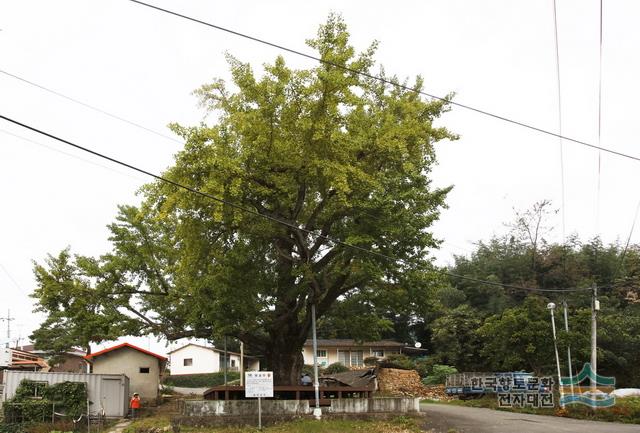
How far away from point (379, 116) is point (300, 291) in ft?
24.4

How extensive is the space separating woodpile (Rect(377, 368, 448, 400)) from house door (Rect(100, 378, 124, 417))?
53.3ft

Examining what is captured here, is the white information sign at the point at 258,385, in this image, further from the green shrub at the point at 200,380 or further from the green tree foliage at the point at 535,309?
the green shrub at the point at 200,380

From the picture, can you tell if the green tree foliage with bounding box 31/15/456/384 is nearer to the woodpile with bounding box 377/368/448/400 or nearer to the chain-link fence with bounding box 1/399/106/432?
the chain-link fence with bounding box 1/399/106/432

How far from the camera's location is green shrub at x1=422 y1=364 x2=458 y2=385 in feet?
134

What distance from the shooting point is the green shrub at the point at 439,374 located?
134 feet

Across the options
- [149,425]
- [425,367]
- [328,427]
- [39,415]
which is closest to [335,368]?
[425,367]

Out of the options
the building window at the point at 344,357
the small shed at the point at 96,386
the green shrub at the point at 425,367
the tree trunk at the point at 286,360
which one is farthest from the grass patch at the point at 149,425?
the building window at the point at 344,357

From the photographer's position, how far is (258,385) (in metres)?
19.3

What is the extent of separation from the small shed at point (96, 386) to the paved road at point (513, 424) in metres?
14.5

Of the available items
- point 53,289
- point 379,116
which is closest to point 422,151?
point 379,116

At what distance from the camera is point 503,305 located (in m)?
48.1

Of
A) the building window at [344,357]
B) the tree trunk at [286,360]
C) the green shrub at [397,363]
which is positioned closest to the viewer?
the tree trunk at [286,360]

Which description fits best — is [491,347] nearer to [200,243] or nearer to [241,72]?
[200,243]

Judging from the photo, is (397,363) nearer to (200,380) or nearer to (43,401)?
(200,380)
